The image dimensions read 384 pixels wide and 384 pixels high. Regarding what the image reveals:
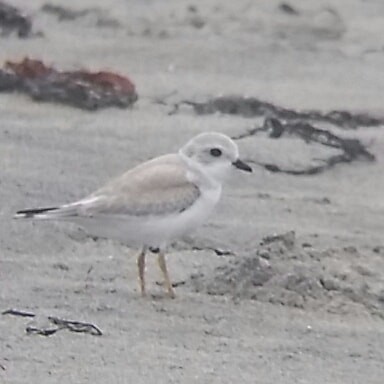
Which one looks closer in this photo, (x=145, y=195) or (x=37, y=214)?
(x=37, y=214)

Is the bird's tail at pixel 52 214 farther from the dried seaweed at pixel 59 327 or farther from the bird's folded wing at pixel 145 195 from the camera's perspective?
the dried seaweed at pixel 59 327

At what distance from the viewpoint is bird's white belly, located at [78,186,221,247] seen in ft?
18.4

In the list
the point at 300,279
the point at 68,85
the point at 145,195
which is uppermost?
the point at 145,195

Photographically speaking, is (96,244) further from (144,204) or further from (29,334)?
(29,334)

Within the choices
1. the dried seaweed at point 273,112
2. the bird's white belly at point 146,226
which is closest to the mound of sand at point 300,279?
the bird's white belly at point 146,226

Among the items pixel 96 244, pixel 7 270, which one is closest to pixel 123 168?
pixel 96 244

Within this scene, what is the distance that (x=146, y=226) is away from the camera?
18.5 feet

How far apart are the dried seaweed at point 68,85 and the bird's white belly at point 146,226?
2319mm

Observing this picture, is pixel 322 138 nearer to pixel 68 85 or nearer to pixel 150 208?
pixel 68 85

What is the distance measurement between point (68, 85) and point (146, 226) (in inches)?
99.9

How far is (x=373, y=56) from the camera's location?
10133 mm

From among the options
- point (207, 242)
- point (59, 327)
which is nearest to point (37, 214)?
point (59, 327)

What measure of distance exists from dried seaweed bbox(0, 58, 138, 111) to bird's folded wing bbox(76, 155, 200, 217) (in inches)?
86.6

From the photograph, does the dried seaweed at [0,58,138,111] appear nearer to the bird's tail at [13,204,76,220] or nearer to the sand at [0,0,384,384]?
the sand at [0,0,384,384]
